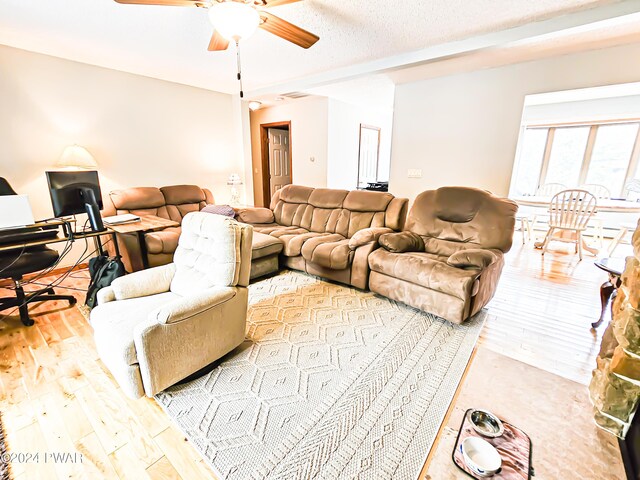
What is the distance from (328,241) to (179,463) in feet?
7.22

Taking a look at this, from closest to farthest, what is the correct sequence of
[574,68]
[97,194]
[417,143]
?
1. [97,194]
2. [574,68]
3. [417,143]

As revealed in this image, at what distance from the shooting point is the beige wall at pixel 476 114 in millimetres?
Result: 2939

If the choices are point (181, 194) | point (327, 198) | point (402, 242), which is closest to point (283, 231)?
point (327, 198)

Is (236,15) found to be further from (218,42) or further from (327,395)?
(327,395)

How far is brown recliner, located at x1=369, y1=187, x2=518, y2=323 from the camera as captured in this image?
217 cm

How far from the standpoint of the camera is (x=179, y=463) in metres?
1.20

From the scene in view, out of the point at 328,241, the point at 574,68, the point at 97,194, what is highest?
the point at 574,68

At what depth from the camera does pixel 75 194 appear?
2.08 m

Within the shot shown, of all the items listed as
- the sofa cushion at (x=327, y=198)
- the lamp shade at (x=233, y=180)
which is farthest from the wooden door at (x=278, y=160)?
the sofa cushion at (x=327, y=198)

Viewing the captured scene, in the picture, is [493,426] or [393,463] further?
[493,426]

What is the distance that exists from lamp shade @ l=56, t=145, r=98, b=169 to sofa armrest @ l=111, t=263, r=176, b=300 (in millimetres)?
2225

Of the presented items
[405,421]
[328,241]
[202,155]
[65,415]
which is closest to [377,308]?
[328,241]

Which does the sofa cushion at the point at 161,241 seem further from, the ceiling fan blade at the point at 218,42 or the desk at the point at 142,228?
the ceiling fan blade at the point at 218,42

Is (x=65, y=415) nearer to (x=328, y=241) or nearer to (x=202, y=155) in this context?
(x=328, y=241)
